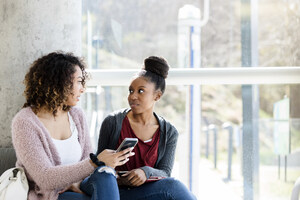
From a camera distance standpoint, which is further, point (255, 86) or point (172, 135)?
point (255, 86)

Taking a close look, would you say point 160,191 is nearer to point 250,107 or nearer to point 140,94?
point 140,94

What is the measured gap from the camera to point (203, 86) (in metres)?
2.96

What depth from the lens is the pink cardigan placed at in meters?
2.09

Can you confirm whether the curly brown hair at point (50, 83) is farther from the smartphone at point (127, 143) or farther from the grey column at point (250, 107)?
the grey column at point (250, 107)

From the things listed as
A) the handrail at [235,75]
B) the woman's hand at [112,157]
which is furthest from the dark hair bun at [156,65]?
the woman's hand at [112,157]

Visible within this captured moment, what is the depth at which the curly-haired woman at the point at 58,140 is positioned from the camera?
2.09 meters

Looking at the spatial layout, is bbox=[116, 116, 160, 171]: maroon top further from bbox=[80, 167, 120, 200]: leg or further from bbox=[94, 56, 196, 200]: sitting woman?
bbox=[80, 167, 120, 200]: leg

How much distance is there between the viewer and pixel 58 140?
2.28 metres

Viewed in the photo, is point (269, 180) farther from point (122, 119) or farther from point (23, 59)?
point (23, 59)

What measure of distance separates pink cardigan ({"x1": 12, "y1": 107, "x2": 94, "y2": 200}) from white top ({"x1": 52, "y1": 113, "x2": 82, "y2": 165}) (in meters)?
0.08

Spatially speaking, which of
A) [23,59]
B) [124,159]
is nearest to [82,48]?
[23,59]

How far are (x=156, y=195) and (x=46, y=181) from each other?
0.57m

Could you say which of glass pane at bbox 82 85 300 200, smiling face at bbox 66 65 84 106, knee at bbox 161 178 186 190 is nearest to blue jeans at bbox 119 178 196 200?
knee at bbox 161 178 186 190

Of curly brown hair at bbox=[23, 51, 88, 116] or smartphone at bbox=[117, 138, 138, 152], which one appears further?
curly brown hair at bbox=[23, 51, 88, 116]
